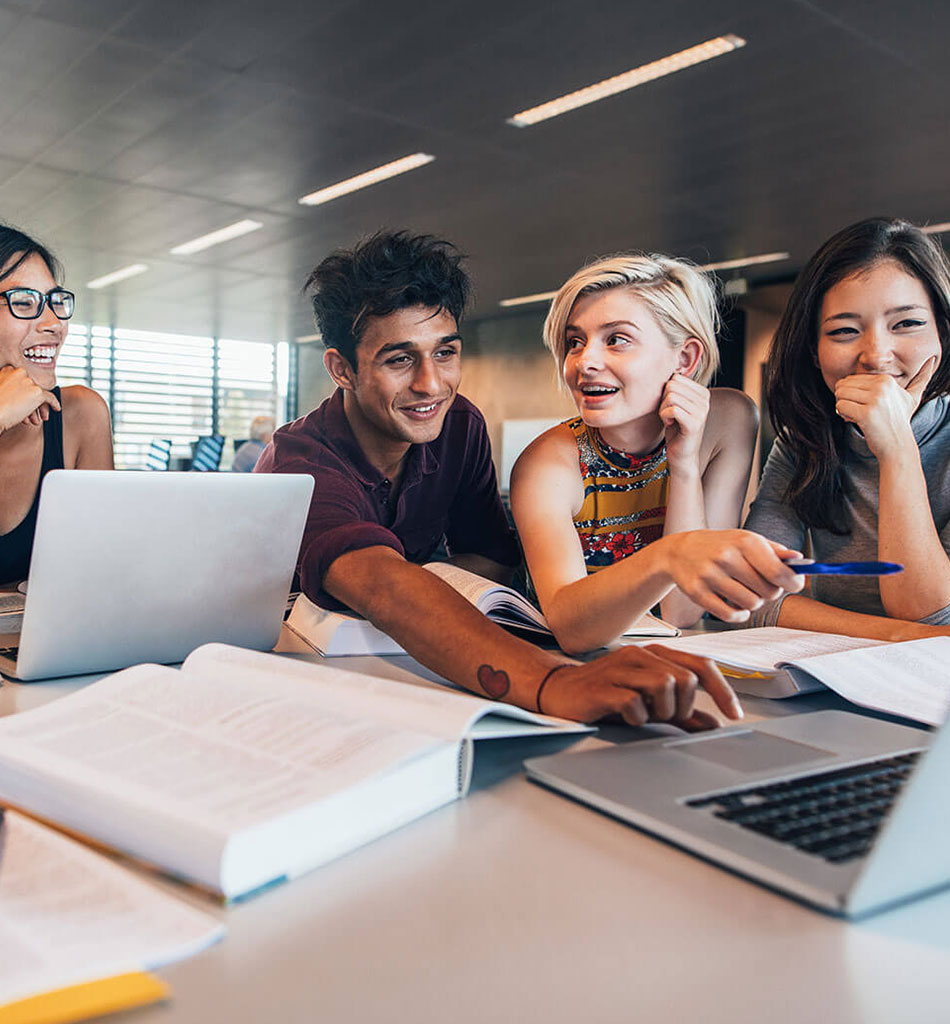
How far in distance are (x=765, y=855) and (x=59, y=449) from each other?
1.78 metres

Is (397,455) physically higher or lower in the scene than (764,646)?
higher

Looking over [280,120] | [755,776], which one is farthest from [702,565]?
[280,120]

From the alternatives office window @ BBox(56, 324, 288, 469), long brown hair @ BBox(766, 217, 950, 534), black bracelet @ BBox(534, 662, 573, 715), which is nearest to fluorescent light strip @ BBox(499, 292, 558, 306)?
office window @ BBox(56, 324, 288, 469)

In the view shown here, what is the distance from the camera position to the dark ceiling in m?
3.74

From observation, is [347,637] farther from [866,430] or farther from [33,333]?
[33,333]

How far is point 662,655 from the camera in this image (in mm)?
787

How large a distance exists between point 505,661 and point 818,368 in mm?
906

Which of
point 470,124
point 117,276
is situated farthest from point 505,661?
point 117,276

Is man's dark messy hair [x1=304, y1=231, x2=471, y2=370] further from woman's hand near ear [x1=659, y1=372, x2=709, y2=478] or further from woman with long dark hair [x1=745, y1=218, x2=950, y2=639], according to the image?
woman with long dark hair [x1=745, y1=218, x2=950, y2=639]

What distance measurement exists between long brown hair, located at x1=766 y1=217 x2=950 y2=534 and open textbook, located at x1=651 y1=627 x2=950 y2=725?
0.50 m

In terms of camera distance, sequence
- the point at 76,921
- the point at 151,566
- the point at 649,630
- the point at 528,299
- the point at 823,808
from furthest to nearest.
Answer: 1. the point at 528,299
2. the point at 649,630
3. the point at 151,566
4. the point at 823,808
5. the point at 76,921

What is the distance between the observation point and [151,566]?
0.98 m

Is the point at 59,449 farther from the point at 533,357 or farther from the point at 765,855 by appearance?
the point at 533,357

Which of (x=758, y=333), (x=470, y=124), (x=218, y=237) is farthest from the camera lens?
(x=758, y=333)
